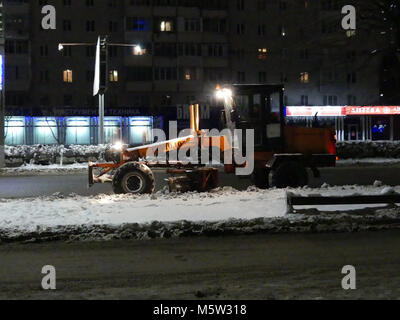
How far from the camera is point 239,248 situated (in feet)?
32.6

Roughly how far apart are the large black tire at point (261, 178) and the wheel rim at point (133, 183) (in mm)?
3943

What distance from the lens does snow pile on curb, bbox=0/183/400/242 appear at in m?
11.0

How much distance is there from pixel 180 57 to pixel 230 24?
8111mm

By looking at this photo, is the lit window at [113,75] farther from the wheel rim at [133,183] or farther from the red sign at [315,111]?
the wheel rim at [133,183]

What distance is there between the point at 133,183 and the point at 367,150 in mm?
24002

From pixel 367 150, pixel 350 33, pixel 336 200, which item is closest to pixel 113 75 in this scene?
pixel 367 150

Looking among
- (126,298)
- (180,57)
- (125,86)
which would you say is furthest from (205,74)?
(126,298)

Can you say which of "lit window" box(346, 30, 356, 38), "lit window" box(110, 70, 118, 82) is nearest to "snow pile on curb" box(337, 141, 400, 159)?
"lit window" box(346, 30, 356, 38)

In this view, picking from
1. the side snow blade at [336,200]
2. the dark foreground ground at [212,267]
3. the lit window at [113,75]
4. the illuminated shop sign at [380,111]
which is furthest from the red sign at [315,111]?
the dark foreground ground at [212,267]

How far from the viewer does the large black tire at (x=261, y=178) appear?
741 inches

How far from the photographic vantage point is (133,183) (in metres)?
17.4

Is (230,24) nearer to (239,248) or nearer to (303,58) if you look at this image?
Answer: (303,58)

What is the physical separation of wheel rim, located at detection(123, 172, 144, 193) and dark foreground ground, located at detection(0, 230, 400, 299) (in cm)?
672

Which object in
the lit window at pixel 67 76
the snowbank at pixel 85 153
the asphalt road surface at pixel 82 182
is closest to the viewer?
the asphalt road surface at pixel 82 182
